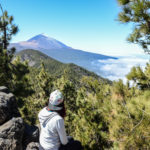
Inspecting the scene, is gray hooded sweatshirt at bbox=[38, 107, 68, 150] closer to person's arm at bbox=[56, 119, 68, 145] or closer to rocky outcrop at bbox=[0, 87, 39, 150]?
person's arm at bbox=[56, 119, 68, 145]

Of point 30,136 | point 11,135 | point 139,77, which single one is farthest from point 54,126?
point 30,136

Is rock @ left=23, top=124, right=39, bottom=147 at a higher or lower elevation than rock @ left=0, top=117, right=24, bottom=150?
lower

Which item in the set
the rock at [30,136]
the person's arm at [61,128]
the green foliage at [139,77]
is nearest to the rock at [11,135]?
the rock at [30,136]

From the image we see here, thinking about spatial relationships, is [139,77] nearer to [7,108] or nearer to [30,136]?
[30,136]

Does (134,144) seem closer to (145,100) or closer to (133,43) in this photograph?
(145,100)

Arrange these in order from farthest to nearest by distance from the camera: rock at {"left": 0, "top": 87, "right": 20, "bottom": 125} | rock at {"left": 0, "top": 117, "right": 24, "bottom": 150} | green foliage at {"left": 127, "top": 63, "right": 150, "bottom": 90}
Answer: rock at {"left": 0, "top": 87, "right": 20, "bottom": 125} → rock at {"left": 0, "top": 117, "right": 24, "bottom": 150} → green foliage at {"left": 127, "top": 63, "right": 150, "bottom": 90}

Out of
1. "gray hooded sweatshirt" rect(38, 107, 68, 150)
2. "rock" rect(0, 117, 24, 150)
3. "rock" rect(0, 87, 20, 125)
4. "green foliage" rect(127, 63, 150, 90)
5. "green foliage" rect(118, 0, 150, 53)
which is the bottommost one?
"rock" rect(0, 117, 24, 150)

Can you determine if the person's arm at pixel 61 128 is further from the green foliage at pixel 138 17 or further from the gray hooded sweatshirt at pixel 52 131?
the green foliage at pixel 138 17

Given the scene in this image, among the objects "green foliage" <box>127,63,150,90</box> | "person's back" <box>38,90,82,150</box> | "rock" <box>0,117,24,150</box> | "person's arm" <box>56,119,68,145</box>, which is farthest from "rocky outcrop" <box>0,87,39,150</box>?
"green foliage" <box>127,63,150,90</box>

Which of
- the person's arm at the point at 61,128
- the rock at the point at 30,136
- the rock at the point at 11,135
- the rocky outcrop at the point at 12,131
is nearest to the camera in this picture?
the person's arm at the point at 61,128

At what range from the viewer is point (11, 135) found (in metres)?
6.04

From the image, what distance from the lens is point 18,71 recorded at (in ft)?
44.2

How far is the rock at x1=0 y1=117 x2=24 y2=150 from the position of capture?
572cm

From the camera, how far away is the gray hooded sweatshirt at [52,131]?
2725mm
